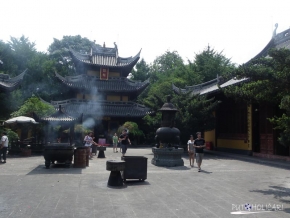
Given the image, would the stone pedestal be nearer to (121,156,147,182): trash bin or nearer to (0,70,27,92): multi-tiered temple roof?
(121,156,147,182): trash bin

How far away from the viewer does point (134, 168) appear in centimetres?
849

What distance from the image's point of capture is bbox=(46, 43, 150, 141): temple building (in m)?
30.2

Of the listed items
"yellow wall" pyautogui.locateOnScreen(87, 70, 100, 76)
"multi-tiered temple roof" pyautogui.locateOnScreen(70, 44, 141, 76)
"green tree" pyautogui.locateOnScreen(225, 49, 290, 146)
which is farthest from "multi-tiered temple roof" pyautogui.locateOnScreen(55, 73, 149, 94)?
"green tree" pyautogui.locateOnScreen(225, 49, 290, 146)

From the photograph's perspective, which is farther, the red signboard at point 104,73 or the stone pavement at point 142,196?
the red signboard at point 104,73

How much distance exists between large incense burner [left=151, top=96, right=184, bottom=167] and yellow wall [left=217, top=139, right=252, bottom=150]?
658 centimetres

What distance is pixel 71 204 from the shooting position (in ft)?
19.3

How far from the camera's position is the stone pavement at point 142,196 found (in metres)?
5.43

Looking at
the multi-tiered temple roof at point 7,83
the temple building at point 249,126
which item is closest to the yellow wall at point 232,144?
the temple building at point 249,126

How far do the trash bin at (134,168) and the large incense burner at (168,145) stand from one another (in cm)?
417

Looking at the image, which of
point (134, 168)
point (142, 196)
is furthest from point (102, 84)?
point (142, 196)

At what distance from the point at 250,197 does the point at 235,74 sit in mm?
3347

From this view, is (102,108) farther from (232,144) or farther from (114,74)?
(232,144)

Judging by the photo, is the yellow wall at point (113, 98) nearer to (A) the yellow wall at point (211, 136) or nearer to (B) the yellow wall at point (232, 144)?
(A) the yellow wall at point (211, 136)

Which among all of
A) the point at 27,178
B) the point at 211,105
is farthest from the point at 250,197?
the point at 211,105
